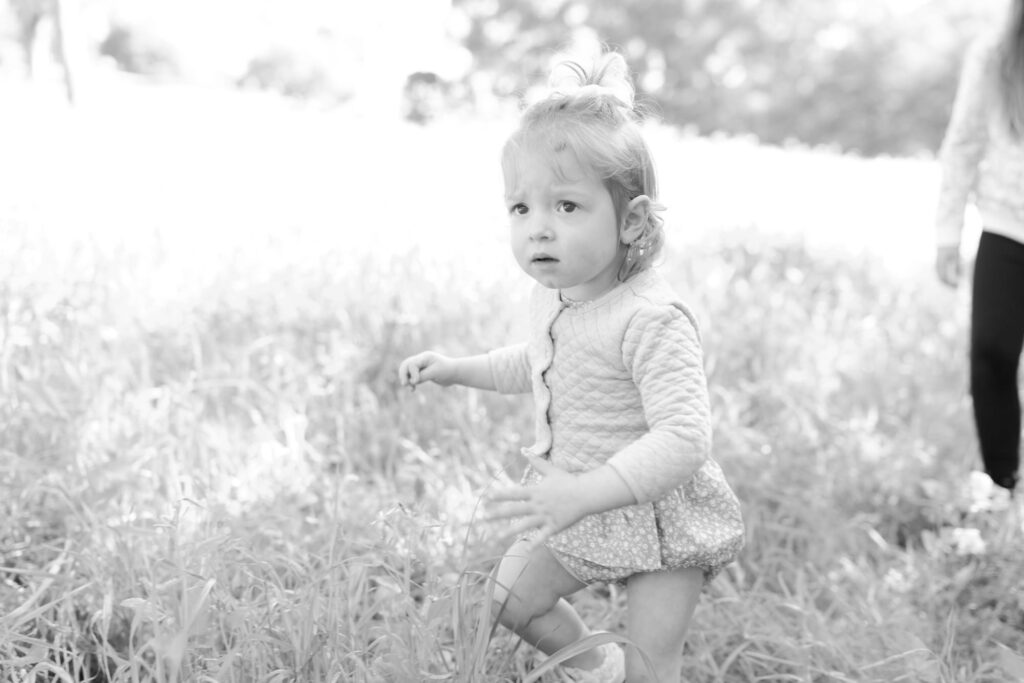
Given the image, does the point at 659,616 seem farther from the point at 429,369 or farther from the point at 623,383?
the point at 429,369

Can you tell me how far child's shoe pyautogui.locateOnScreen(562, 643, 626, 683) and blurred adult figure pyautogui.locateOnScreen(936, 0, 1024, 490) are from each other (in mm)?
1503

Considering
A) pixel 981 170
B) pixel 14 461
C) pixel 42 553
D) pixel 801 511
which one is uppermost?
pixel 981 170

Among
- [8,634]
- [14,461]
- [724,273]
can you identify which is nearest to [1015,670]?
[8,634]

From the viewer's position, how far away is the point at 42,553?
2.54 m

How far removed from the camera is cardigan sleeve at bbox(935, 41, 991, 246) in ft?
10.5

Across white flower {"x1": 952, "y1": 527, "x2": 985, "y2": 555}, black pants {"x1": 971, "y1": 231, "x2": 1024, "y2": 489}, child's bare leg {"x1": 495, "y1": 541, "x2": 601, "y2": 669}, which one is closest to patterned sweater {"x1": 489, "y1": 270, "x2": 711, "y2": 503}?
child's bare leg {"x1": 495, "y1": 541, "x2": 601, "y2": 669}

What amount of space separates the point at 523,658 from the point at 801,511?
3.97ft

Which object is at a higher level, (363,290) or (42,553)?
(363,290)

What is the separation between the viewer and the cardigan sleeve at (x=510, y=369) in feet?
7.70

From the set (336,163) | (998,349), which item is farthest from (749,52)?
(998,349)

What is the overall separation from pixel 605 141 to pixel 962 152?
1790 millimetres

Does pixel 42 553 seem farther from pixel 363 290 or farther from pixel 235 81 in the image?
pixel 235 81

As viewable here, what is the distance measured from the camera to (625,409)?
2062mm

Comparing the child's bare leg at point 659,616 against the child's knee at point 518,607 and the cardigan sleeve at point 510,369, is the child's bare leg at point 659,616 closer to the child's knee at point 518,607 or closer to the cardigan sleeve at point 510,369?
the child's knee at point 518,607
